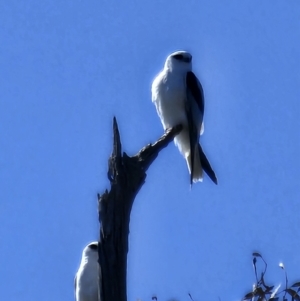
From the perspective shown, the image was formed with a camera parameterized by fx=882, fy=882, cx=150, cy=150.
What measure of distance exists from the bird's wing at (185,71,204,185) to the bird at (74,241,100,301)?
60.7 inches

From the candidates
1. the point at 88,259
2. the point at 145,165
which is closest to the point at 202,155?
the point at 88,259

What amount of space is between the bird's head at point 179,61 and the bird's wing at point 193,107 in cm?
25

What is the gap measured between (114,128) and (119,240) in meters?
0.89

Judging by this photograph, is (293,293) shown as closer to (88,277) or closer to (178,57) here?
(88,277)

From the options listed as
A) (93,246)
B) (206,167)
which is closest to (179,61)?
(206,167)

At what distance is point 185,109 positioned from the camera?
9031 mm

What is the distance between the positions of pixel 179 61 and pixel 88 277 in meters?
2.53

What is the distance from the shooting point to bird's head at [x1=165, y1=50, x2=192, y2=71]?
941 cm

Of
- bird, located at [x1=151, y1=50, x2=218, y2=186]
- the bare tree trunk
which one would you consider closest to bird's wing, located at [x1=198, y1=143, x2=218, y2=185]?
bird, located at [x1=151, y1=50, x2=218, y2=186]

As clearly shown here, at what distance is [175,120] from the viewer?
9.12 meters

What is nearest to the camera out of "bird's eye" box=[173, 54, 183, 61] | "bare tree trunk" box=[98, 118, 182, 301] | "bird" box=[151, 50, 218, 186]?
"bare tree trunk" box=[98, 118, 182, 301]

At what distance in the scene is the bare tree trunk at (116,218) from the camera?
535 centimetres

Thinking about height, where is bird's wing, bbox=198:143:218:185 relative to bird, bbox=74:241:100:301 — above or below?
above

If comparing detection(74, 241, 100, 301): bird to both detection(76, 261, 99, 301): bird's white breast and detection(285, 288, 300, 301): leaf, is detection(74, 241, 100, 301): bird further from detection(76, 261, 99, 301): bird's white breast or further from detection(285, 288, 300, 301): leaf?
detection(285, 288, 300, 301): leaf
